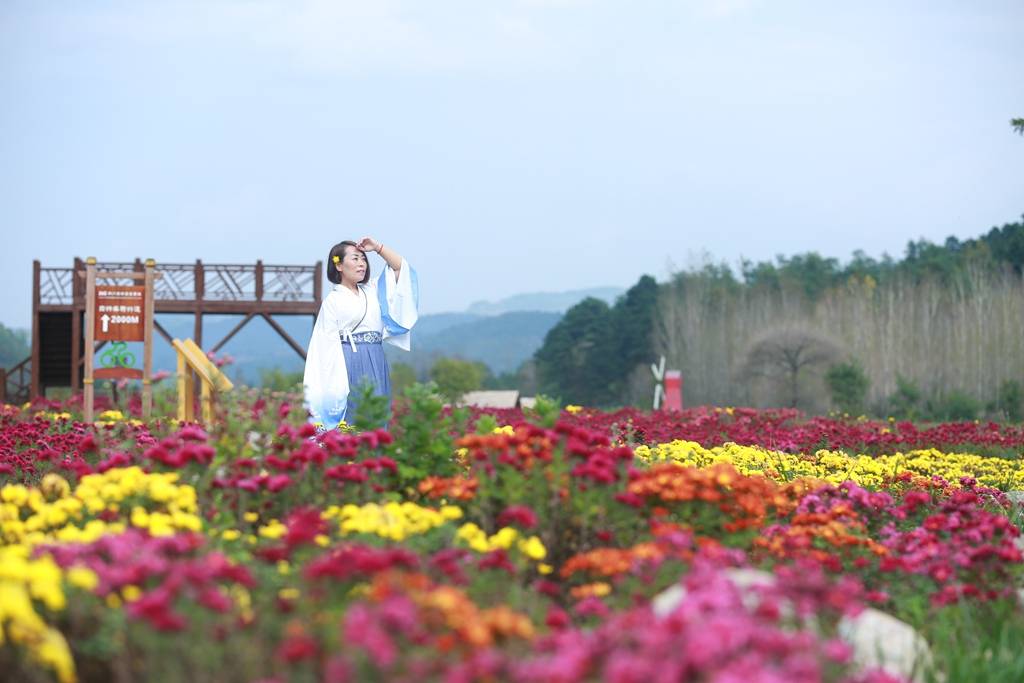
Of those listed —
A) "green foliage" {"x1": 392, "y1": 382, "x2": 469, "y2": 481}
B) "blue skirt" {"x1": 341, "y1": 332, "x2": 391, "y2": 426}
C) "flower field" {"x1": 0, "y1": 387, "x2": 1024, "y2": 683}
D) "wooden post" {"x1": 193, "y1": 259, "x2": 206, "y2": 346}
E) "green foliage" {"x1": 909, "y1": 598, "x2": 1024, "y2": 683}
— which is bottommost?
"green foliage" {"x1": 909, "y1": 598, "x2": 1024, "y2": 683}

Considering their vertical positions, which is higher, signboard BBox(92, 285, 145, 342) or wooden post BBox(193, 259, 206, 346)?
wooden post BBox(193, 259, 206, 346)

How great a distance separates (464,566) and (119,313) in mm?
10236

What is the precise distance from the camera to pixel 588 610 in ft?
12.3

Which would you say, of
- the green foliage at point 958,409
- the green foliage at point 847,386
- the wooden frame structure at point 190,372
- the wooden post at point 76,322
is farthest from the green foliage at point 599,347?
the wooden frame structure at point 190,372

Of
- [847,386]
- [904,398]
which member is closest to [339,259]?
[847,386]

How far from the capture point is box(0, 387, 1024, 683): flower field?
9.20 ft

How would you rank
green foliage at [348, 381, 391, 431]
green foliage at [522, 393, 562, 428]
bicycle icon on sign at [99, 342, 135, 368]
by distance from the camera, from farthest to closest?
bicycle icon on sign at [99, 342, 135, 368], green foliage at [348, 381, 391, 431], green foliage at [522, 393, 562, 428]

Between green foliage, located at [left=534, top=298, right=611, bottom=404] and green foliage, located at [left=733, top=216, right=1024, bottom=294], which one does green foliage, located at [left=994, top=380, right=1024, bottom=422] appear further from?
green foliage, located at [left=534, top=298, right=611, bottom=404]

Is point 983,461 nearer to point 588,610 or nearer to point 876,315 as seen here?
point 588,610

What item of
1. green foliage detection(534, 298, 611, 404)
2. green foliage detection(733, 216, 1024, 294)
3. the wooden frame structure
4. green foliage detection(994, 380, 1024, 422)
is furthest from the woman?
green foliage detection(534, 298, 611, 404)

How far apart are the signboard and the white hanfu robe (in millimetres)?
5186

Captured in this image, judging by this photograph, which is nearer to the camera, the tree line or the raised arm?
the raised arm

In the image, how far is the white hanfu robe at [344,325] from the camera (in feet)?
27.4

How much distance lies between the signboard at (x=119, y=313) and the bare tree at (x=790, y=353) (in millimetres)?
23773
